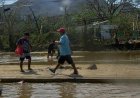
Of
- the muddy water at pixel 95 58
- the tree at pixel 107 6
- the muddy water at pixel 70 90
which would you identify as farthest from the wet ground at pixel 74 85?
the tree at pixel 107 6

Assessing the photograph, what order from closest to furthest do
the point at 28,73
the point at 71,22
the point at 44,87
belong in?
1. the point at 44,87
2. the point at 28,73
3. the point at 71,22

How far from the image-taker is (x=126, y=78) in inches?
537

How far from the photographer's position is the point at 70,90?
12125 millimetres

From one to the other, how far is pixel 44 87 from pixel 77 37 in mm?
31391

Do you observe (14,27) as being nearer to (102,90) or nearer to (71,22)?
(71,22)

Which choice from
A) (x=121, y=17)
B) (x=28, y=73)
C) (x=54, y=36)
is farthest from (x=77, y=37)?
(x=28, y=73)

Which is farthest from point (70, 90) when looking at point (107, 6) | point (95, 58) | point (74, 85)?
point (107, 6)

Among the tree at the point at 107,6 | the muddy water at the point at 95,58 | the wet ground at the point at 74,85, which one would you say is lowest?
the muddy water at the point at 95,58

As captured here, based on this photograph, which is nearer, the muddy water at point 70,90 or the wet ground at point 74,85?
the muddy water at point 70,90

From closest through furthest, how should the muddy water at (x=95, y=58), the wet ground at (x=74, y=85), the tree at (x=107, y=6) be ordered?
the wet ground at (x=74, y=85), the muddy water at (x=95, y=58), the tree at (x=107, y=6)

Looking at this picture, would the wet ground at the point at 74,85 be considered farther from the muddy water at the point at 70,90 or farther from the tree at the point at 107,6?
the tree at the point at 107,6

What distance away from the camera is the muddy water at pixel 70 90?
11086 millimetres

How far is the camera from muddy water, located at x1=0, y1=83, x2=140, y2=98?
11086 mm

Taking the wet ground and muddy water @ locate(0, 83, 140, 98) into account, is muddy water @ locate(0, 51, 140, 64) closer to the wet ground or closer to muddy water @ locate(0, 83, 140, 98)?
the wet ground
